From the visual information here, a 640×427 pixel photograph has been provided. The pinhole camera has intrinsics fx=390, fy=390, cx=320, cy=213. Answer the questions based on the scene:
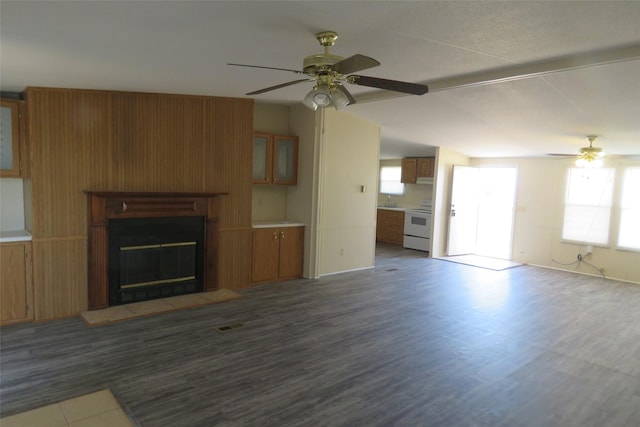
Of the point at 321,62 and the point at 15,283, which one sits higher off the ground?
the point at 321,62

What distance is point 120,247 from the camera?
15.1 feet

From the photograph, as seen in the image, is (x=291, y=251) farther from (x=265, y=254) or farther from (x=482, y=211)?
(x=482, y=211)

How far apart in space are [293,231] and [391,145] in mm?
3923

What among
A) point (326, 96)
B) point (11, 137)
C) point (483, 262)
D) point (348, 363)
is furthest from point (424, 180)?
point (11, 137)

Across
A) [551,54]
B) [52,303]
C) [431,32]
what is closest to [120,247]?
[52,303]

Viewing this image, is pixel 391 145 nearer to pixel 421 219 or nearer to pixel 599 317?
pixel 421 219

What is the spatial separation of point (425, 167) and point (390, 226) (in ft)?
5.88

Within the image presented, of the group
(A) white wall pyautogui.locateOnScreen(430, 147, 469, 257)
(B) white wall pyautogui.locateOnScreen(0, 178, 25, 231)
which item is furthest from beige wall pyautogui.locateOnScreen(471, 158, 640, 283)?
(B) white wall pyautogui.locateOnScreen(0, 178, 25, 231)

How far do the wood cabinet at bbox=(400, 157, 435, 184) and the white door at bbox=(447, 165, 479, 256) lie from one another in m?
0.79

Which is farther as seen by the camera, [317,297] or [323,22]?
[317,297]

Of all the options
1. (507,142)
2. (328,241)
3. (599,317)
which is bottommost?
(599,317)

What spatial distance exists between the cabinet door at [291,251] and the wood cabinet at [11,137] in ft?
11.1

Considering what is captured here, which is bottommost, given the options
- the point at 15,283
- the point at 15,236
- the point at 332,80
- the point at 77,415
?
the point at 77,415

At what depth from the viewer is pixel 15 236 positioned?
4164mm
